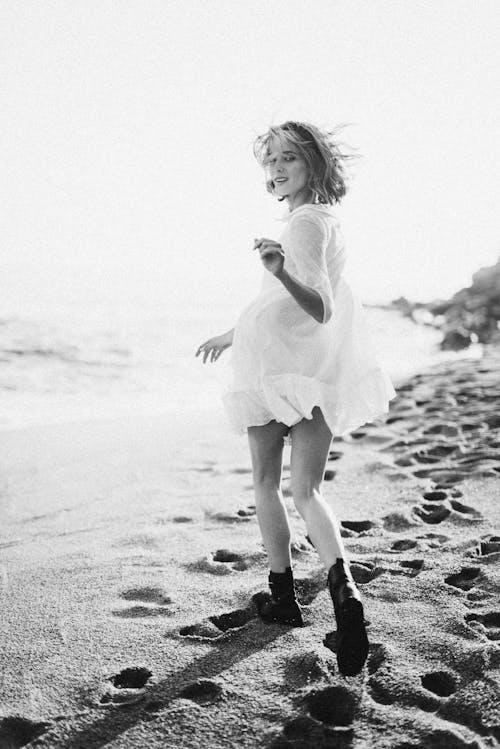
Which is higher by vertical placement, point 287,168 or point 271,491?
point 287,168

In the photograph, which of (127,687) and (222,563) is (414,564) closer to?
(222,563)

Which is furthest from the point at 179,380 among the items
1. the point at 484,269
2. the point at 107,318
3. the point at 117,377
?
the point at 484,269

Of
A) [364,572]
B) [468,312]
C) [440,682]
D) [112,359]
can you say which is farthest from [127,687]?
[468,312]

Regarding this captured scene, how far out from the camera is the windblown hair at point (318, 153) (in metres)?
2.48

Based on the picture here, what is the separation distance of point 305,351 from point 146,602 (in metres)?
1.21

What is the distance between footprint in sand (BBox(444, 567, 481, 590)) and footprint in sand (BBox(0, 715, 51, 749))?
1621mm

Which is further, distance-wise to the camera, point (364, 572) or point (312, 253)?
point (364, 572)

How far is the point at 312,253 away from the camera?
2.29 metres

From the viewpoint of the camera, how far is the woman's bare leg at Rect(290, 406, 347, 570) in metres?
2.33

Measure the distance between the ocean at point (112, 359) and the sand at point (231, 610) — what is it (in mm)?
982

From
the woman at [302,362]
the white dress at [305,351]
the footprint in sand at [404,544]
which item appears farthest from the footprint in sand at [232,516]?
the white dress at [305,351]

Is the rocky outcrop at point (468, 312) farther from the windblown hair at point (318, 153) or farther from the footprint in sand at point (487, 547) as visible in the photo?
the windblown hair at point (318, 153)

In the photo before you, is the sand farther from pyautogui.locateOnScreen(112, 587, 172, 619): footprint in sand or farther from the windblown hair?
the windblown hair

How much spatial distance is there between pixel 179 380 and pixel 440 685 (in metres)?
8.36
